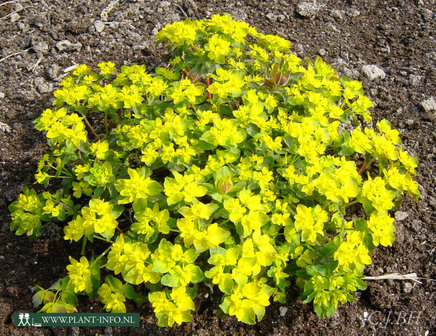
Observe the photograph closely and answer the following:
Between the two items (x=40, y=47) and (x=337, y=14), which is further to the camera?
(x=337, y=14)

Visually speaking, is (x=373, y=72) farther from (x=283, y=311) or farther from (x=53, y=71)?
(x=53, y=71)

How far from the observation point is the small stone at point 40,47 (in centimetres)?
424

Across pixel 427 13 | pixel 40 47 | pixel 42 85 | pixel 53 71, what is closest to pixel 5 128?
pixel 42 85

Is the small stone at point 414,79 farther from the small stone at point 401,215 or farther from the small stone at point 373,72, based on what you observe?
the small stone at point 401,215

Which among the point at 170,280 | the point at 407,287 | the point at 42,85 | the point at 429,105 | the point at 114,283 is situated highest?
the point at 429,105

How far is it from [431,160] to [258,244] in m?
1.93

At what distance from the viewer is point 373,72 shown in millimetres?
4078

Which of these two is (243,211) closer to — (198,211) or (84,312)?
(198,211)

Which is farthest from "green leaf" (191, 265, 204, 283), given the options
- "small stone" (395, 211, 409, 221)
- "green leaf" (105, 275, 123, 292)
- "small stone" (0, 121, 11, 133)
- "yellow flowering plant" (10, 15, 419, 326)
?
"small stone" (0, 121, 11, 133)

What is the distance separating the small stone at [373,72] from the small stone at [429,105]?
473mm

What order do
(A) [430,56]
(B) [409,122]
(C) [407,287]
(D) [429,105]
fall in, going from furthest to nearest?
(A) [430,56]
(D) [429,105]
(B) [409,122]
(C) [407,287]

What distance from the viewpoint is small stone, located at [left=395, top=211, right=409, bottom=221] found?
10.3 ft

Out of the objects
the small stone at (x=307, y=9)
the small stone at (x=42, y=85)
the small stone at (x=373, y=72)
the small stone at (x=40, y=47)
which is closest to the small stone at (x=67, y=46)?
the small stone at (x=40, y=47)

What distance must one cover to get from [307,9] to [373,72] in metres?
1.10
